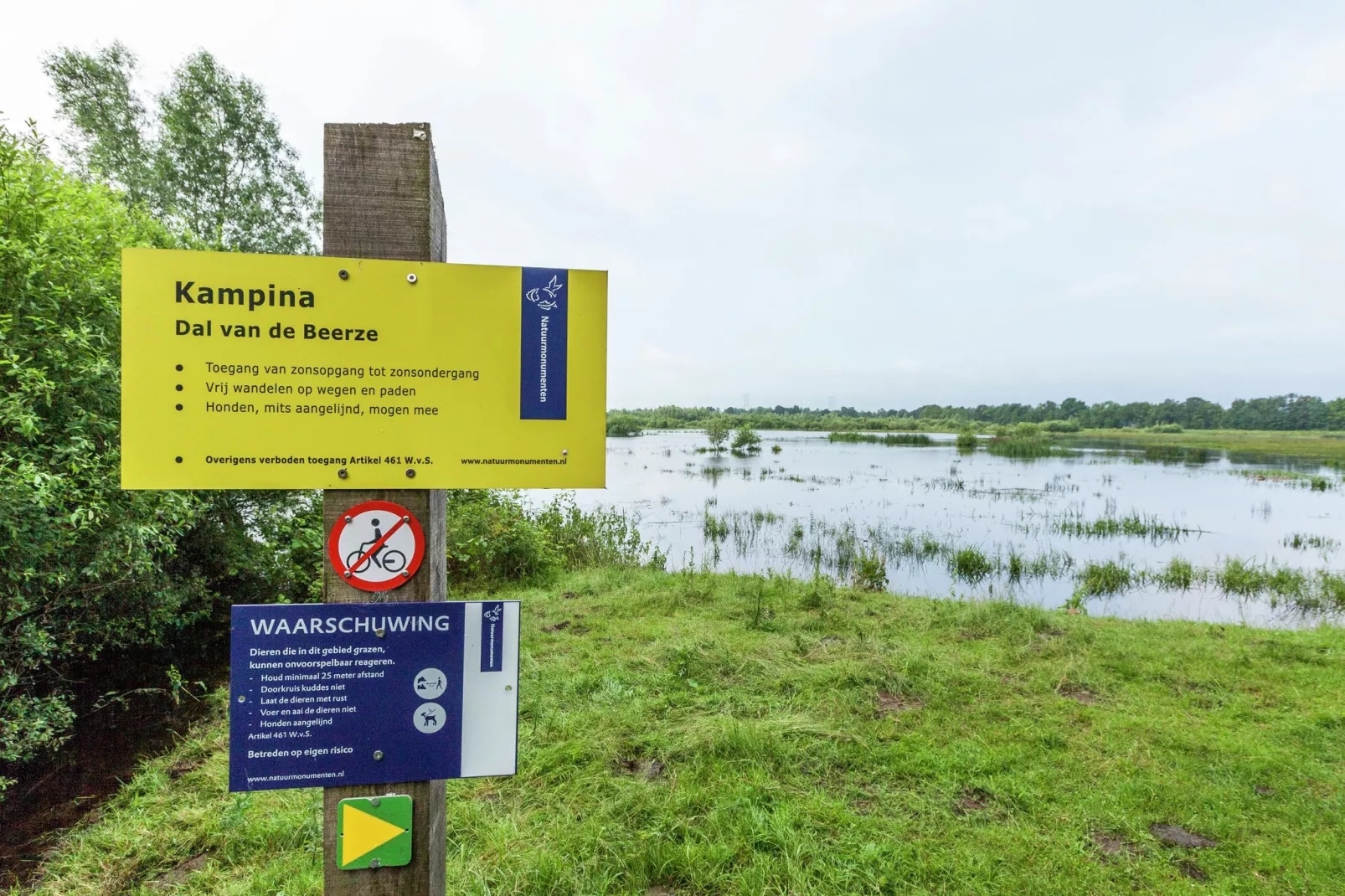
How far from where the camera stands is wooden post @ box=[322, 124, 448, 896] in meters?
1.36

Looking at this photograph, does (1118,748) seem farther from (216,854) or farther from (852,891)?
(216,854)

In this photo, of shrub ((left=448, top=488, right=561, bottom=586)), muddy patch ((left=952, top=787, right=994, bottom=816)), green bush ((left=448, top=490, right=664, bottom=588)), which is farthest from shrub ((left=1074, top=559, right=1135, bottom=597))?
shrub ((left=448, top=488, right=561, bottom=586))

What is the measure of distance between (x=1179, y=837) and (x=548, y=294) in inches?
142

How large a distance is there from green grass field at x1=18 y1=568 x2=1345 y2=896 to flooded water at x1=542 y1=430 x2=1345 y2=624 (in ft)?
11.4

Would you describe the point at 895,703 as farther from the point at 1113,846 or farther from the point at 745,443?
the point at 745,443

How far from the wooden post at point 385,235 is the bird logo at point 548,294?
0.90ft

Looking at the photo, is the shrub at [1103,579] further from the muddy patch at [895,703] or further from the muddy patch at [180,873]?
the muddy patch at [180,873]

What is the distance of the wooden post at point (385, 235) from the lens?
4.45 ft

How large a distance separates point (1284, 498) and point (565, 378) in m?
26.6

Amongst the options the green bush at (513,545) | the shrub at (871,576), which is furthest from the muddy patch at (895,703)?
the green bush at (513,545)

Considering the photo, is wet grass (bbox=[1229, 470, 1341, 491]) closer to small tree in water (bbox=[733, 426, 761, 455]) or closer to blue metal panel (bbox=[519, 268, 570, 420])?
small tree in water (bbox=[733, 426, 761, 455])

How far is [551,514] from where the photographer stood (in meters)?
9.56

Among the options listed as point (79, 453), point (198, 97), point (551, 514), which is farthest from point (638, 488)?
point (79, 453)

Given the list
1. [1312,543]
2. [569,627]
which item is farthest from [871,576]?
[1312,543]
